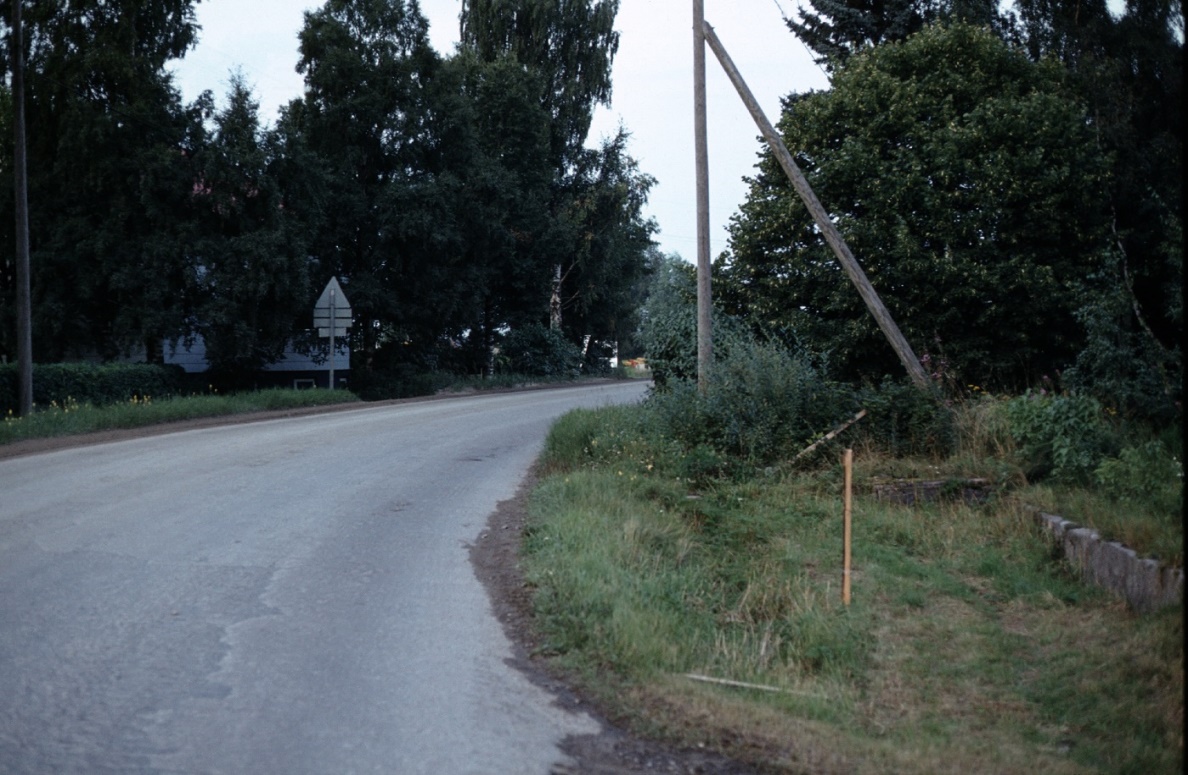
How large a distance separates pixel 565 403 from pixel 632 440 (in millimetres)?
14492

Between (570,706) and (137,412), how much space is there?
1766 centimetres

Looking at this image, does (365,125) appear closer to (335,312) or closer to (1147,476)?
(335,312)

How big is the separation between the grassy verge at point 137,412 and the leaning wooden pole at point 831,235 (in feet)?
42.9

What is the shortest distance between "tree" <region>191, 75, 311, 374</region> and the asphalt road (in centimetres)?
1367

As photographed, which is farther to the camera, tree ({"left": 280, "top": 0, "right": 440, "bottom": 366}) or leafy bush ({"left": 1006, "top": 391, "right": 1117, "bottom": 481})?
tree ({"left": 280, "top": 0, "right": 440, "bottom": 366})

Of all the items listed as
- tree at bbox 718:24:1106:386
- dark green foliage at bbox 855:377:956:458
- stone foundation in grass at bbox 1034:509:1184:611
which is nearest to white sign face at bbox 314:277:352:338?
tree at bbox 718:24:1106:386

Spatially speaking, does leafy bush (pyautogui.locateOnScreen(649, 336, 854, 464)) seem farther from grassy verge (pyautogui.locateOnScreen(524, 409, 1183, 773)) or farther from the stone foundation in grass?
the stone foundation in grass

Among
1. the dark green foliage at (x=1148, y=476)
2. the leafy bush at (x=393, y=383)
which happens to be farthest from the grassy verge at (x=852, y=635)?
the leafy bush at (x=393, y=383)

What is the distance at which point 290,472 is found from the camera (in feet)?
46.0

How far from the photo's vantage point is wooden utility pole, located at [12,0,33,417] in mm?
20250

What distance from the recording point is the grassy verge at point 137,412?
60.7 ft

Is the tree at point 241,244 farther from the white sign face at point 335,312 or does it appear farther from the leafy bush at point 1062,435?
the leafy bush at point 1062,435

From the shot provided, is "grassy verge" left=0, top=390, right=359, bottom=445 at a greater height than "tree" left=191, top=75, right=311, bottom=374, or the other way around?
"tree" left=191, top=75, right=311, bottom=374

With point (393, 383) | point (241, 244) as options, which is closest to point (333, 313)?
point (241, 244)
